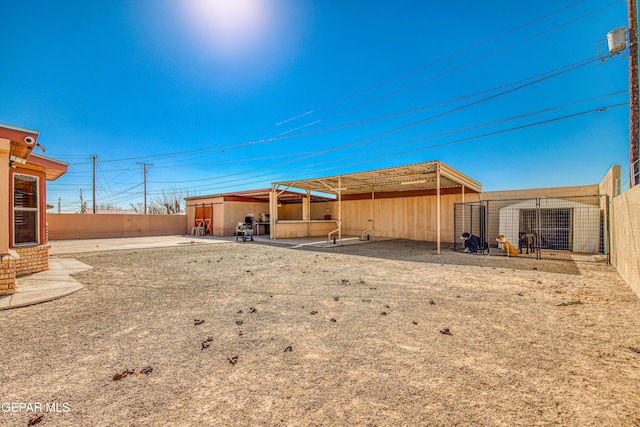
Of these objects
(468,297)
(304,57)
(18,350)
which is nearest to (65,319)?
(18,350)

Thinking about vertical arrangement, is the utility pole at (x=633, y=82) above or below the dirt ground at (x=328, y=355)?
above

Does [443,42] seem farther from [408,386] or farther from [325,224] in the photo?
[408,386]

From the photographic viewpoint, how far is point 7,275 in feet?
13.8

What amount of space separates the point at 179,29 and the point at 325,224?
40.2 ft

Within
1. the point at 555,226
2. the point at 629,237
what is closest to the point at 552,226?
the point at 555,226

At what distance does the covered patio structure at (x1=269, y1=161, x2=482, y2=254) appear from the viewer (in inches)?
476

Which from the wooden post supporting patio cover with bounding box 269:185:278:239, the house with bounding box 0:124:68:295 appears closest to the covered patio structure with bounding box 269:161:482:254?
the wooden post supporting patio cover with bounding box 269:185:278:239

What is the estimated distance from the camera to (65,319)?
334cm

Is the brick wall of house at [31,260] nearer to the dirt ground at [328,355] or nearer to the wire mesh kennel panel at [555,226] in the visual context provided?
the dirt ground at [328,355]

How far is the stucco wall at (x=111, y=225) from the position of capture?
15471 mm

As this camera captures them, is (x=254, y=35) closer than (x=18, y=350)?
No

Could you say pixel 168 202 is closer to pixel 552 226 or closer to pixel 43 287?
pixel 43 287

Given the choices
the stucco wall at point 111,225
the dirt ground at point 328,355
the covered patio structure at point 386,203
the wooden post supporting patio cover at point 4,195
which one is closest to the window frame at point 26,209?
the wooden post supporting patio cover at point 4,195

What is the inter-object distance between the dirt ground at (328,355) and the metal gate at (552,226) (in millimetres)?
5205
